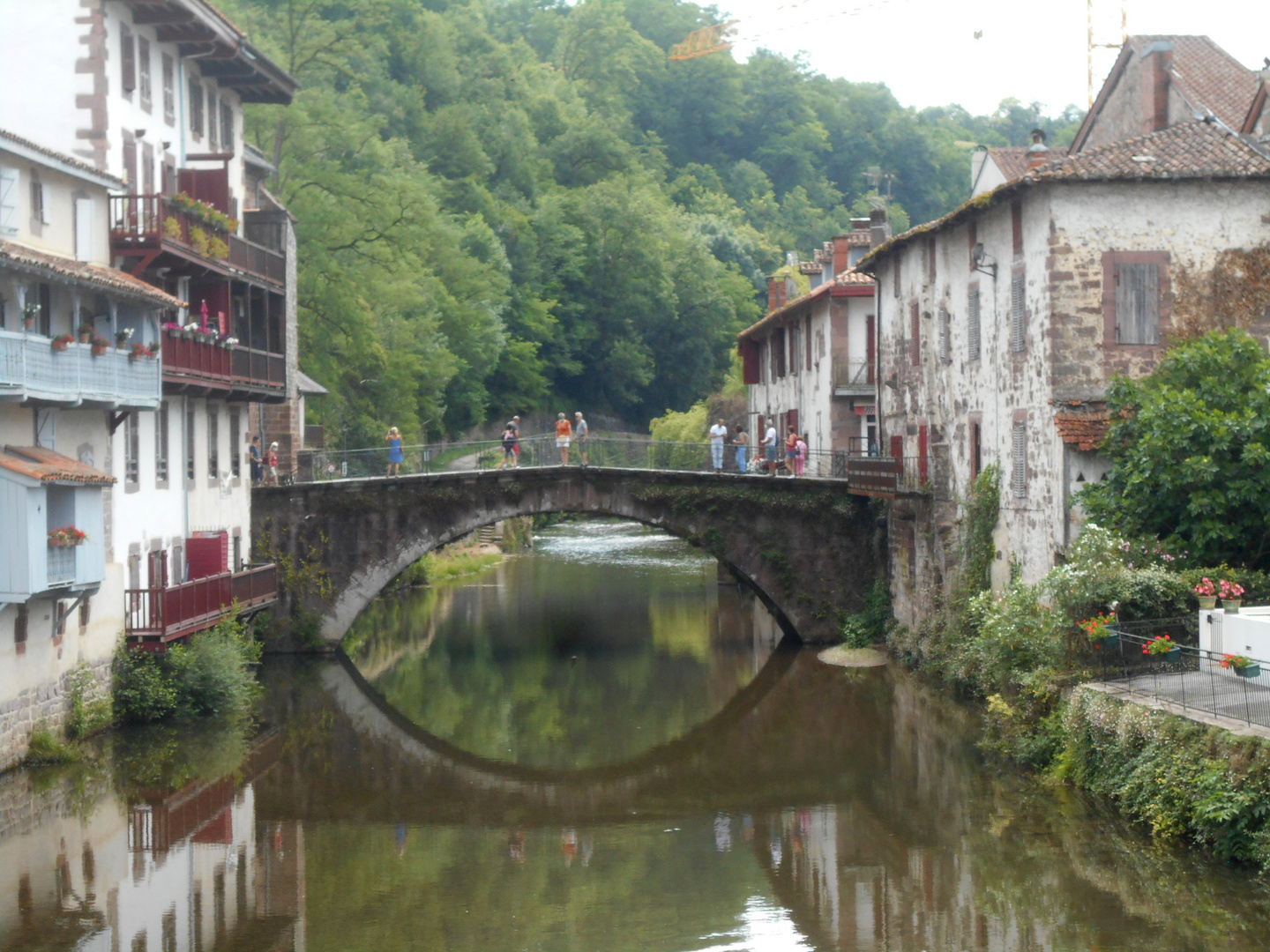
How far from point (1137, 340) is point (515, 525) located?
153 feet

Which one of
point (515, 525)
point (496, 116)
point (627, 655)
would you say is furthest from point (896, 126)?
point (627, 655)

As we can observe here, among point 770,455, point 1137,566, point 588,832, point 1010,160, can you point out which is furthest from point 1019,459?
point 1010,160

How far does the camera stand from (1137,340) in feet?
98.1

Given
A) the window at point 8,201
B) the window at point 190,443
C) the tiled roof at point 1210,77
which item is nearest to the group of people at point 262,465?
the window at point 190,443

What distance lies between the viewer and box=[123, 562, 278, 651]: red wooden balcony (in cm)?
3111

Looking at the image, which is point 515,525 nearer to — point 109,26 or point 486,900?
point 109,26

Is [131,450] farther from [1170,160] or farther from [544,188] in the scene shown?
[544,188]

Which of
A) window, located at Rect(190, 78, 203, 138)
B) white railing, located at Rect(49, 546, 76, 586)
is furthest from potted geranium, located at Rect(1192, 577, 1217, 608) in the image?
window, located at Rect(190, 78, 203, 138)

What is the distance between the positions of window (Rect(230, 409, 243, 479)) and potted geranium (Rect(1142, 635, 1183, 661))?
24.4 m

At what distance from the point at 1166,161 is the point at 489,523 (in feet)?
68.8

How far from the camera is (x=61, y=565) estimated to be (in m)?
26.4

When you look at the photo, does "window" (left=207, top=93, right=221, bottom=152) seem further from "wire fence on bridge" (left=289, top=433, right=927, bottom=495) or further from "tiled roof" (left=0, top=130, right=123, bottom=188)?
"wire fence on bridge" (left=289, top=433, right=927, bottom=495)

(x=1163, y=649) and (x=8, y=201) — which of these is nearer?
(x=1163, y=649)

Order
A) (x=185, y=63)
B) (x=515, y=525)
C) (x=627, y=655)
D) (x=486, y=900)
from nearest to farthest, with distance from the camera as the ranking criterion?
(x=486, y=900) → (x=185, y=63) → (x=627, y=655) → (x=515, y=525)
